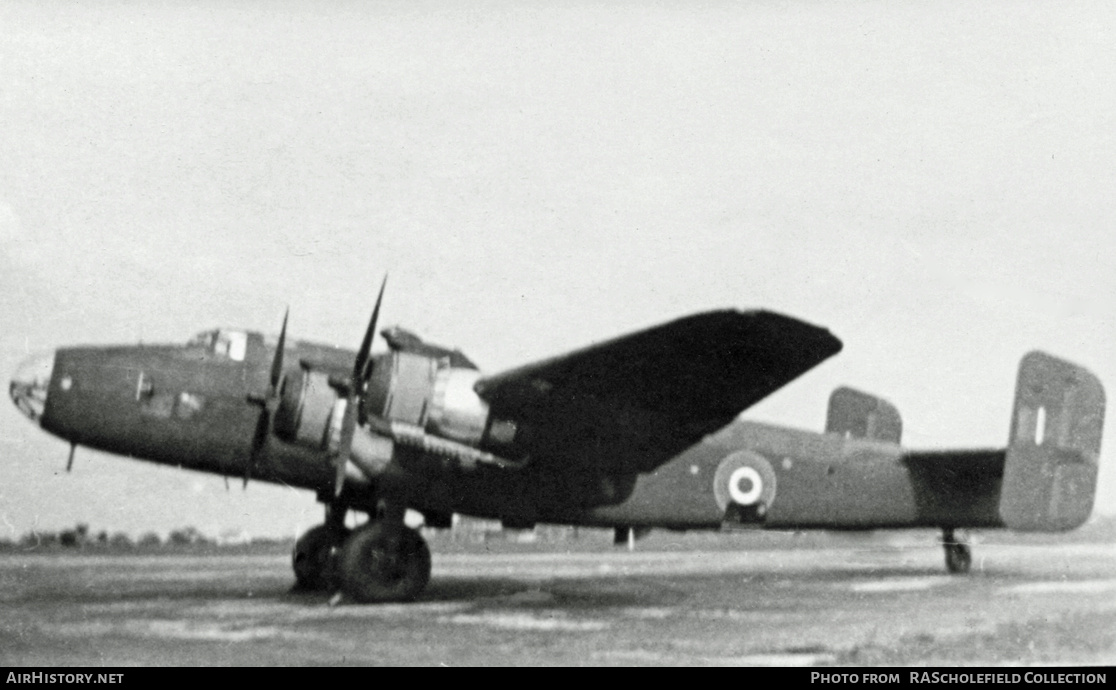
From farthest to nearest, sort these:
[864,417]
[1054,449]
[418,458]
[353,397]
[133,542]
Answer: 1. [133,542]
2. [864,417]
3. [1054,449]
4. [418,458]
5. [353,397]

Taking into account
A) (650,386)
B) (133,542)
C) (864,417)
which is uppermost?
(864,417)

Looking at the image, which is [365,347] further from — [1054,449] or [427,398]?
[1054,449]

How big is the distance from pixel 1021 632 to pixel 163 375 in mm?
7024

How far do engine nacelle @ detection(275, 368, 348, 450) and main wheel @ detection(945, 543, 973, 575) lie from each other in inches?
311

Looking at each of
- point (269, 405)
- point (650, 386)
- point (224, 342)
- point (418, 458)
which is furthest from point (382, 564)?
point (650, 386)

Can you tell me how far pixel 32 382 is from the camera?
8844mm

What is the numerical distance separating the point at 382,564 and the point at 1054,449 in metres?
6.30

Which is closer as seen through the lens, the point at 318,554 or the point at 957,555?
the point at 318,554

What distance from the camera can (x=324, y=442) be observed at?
8.58 m

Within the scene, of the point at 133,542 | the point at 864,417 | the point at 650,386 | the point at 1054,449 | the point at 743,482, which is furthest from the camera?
the point at 133,542

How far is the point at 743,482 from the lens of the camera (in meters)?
10.3

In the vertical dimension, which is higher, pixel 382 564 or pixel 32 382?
pixel 32 382
